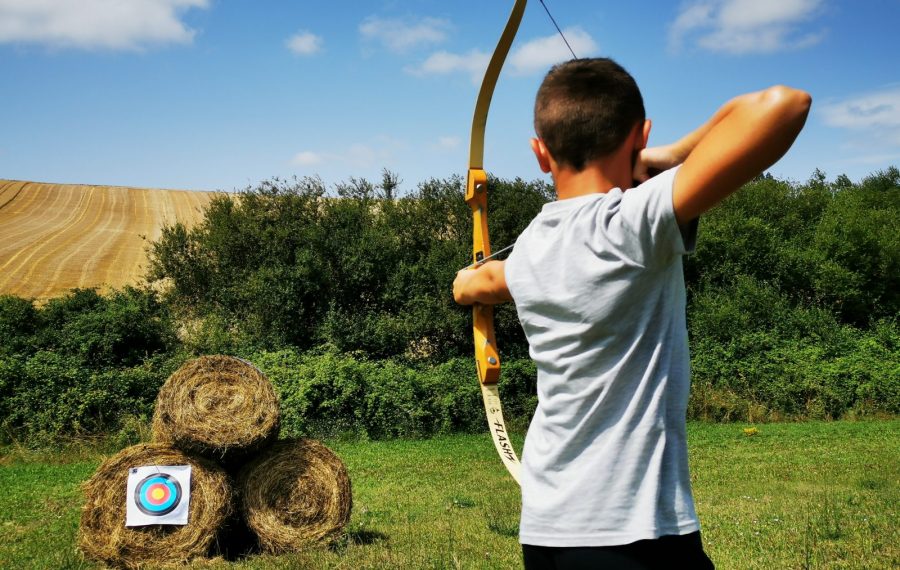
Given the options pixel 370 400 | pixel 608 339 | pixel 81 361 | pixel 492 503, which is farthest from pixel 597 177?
pixel 81 361

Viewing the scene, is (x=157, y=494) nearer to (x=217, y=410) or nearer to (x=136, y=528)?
(x=136, y=528)

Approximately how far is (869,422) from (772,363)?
2817mm

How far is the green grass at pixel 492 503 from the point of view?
622cm

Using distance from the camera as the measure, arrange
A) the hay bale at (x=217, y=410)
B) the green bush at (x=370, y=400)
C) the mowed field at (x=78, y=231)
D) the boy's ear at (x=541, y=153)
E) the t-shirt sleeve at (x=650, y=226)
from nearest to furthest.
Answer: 1. the t-shirt sleeve at (x=650, y=226)
2. the boy's ear at (x=541, y=153)
3. the hay bale at (x=217, y=410)
4. the green bush at (x=370, y=400)
5. the mowed field at (x=78, y=231)

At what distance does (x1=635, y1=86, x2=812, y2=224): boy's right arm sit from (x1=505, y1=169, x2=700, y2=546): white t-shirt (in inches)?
2.5

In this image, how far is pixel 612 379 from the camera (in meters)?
1.71

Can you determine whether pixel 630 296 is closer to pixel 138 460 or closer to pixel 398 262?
pixel 138 460

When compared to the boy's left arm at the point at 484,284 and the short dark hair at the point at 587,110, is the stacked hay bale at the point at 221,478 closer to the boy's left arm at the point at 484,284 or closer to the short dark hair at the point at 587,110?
the boy's left arm at the point at 484,284

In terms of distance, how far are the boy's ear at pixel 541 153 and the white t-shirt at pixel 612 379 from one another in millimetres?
129

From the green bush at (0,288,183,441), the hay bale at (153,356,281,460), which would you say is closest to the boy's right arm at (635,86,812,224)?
the hay bale at (153,356,281,460)

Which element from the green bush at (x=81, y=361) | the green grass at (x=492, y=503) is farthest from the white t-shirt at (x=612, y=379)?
the green bush at (x=81, y=361)

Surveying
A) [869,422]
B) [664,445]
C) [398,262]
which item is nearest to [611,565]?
[664,445]

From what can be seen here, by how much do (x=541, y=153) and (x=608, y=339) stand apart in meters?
0.46

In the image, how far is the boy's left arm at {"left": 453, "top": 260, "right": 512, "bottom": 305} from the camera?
2.14 meters
